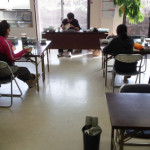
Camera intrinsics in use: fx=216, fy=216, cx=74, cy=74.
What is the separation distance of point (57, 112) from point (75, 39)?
278 cm

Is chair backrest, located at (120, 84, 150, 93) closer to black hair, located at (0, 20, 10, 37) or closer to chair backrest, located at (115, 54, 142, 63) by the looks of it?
chair backrest, located at (115, 54, 142, 63)

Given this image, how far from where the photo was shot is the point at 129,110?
5.35 ft

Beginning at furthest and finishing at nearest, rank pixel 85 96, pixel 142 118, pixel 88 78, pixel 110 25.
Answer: pixel 110 25 → pixel 88 78 → pixel 85 96 → pixel 142 118

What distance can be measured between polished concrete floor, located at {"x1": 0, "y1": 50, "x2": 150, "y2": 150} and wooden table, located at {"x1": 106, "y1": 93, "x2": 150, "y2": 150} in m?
0.71

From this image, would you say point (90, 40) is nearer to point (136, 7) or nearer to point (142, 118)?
point (136, 7)

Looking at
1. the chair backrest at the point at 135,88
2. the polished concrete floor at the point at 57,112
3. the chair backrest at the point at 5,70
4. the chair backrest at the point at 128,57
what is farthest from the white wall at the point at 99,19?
the chair backrest at the point at 135,88

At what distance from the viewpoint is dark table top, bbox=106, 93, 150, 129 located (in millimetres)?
1460

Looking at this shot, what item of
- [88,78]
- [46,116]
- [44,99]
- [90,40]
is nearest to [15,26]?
[90,40]

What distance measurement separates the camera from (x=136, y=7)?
5.14 m

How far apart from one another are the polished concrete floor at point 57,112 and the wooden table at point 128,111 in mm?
713

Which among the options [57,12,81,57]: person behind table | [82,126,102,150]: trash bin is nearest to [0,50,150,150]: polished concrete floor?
[82,126,102,150]: trash bin

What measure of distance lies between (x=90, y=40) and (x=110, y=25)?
4.27 ft

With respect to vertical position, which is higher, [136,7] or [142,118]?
[136,7]

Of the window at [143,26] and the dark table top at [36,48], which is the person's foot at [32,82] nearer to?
the dark table top at [36,48]
